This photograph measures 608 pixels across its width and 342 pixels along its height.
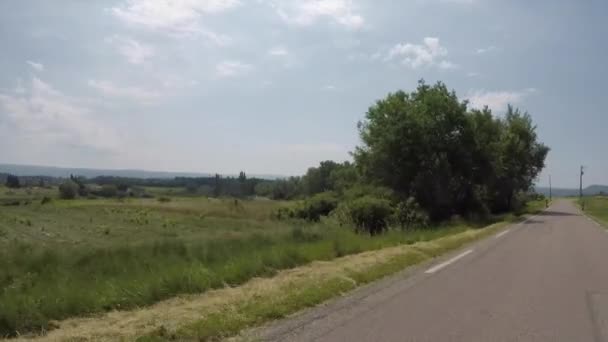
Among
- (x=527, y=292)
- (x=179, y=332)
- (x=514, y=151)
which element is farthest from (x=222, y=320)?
(x=514, y=151)

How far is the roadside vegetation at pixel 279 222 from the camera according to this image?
10469 mm

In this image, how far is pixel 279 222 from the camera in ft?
143

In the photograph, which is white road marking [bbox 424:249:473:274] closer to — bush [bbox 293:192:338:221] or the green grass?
bush [bbox 293:192:338:221]

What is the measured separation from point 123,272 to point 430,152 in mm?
32703

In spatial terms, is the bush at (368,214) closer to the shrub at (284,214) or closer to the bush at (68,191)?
the shrub at (284,214)

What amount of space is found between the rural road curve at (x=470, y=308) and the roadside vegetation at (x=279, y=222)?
219 centimetres

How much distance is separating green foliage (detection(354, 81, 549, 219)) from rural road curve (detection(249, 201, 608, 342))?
2621 cm

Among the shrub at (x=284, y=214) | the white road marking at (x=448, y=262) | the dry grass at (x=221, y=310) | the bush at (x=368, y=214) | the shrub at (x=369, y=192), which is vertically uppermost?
the shrub at (x=369, y=192)

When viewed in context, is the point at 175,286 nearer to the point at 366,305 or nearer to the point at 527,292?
the point at 366,305

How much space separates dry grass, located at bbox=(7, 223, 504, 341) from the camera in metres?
7.34

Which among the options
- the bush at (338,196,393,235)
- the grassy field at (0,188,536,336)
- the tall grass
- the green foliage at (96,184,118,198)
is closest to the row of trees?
the bush at (338,196,393,235)

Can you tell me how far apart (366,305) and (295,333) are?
231 cm

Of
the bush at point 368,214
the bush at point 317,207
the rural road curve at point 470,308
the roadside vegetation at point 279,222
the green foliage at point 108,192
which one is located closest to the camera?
the rural road curve at point 470,308

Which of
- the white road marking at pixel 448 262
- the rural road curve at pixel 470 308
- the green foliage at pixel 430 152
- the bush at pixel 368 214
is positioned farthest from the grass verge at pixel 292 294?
the green foliage at pixel 430 152
